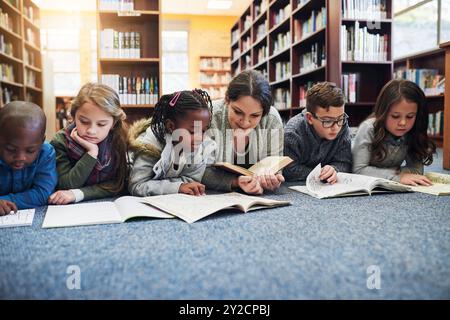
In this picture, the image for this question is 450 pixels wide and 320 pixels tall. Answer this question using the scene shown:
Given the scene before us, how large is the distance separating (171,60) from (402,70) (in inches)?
197

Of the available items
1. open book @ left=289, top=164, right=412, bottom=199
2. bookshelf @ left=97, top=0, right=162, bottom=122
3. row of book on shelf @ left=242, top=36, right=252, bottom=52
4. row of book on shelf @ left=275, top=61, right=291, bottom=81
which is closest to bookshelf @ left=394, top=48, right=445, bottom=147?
row of book on shelf @ left=275, top=61, right=291, bottom=81

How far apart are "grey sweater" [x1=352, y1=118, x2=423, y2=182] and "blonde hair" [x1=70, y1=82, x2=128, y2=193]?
1.09 m

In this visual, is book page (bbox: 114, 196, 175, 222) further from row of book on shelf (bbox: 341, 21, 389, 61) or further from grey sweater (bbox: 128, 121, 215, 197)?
row of book on shelf (bbox: 341, 21, 389, 61)

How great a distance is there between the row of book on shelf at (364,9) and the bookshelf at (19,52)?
3.79 m

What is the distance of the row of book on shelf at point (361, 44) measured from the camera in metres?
3.13

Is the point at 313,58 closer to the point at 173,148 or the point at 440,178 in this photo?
the point at 440,178

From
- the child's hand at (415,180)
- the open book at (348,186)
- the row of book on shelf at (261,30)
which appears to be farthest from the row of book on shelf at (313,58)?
the open book at (348,186)

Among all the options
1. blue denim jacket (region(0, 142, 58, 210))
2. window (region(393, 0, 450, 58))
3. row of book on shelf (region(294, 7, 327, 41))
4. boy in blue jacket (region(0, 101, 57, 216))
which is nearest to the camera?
boy in blue jacket (region(0, 101, 57, 216))

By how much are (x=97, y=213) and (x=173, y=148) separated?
396 millimetres

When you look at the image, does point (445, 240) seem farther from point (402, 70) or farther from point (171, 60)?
point (171, 60)

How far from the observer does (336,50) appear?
3.15 meters

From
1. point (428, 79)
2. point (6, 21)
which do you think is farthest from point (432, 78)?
point (6, 21)

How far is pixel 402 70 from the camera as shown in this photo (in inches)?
205

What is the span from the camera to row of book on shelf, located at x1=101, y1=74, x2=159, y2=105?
3525 millimetres
